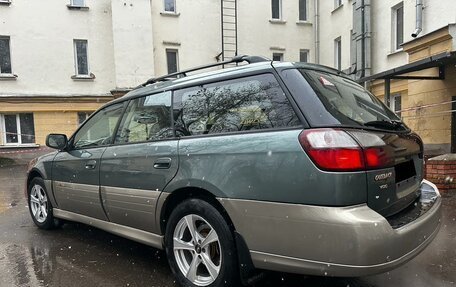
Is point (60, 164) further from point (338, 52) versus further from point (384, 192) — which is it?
point (338, 52)

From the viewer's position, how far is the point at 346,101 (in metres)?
2.78

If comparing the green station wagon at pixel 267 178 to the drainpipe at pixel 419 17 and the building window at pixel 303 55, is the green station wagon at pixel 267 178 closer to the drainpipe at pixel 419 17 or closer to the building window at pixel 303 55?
the drainpipe at pixel 419 17

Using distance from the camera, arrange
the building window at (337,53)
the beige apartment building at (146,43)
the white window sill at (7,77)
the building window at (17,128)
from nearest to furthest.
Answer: the beige apartment building at (146,43), the white window sill at (7,77), the building window at (17,128), the building window at (337,53)

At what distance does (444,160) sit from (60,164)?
19.6ft

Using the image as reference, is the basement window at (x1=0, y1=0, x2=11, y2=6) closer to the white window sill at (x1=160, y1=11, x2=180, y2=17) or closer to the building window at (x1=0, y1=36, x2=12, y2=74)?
the building window at (x1=0, y1=36, x2=12, y2=74)

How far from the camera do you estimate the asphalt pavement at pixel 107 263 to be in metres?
3.21

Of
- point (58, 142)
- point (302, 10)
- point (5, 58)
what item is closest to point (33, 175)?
point (58, 142)

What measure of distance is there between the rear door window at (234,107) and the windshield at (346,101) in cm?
25

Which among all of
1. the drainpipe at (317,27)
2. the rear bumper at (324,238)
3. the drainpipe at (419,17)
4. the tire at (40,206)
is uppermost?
the drainpipe at (317,27)

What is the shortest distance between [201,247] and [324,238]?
3.49 feet

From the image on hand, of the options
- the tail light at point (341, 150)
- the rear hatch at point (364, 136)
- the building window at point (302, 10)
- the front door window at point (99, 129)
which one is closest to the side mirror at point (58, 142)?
the front door window at point (99, 129)

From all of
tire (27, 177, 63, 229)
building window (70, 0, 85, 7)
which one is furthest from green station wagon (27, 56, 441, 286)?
building window (70, 0, 85, 7)

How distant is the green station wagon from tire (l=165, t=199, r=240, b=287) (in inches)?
0.4

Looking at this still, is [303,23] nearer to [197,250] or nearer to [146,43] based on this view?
[146,43]
